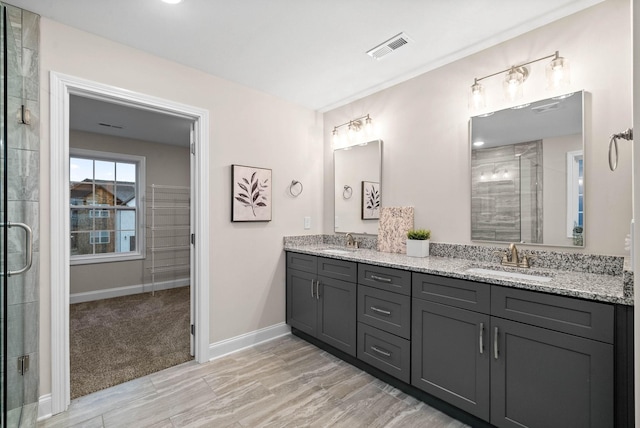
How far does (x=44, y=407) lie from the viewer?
189 cm

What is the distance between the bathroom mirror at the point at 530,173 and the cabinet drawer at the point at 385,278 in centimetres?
68

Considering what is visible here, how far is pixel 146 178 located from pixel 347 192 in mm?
3615

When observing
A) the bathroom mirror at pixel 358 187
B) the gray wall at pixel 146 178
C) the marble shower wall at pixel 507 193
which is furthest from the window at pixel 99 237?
the marble shower wall at pixel 507 193

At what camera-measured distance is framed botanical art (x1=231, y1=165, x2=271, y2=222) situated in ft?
9.21

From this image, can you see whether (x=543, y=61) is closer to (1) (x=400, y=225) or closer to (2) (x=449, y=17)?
(2) (x=449, y=17)

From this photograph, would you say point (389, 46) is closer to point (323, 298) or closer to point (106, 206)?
point (323, 298)

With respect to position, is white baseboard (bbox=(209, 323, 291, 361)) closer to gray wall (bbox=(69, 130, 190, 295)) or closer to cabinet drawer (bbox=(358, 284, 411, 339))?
cabinet drawer (bbox=(358, 284, 411, 339))

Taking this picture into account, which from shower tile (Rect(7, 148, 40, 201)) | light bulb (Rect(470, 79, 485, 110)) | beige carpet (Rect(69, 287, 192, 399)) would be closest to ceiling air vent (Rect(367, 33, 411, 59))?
light bulb (Rect(470, 79, 485, 110))

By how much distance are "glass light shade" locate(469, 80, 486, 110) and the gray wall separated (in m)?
4.71

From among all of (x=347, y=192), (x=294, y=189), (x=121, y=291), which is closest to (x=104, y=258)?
(x=121, y=291)

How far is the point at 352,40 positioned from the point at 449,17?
0.64 metres

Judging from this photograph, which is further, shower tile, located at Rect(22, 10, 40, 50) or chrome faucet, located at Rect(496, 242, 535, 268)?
chrome faucet, located at Rect(496, 242, 535, 268)

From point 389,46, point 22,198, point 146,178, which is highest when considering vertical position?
point 389,46

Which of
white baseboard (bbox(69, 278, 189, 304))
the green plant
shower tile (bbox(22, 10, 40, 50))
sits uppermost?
shower tile (bbox(22, 10, 40, 50))
